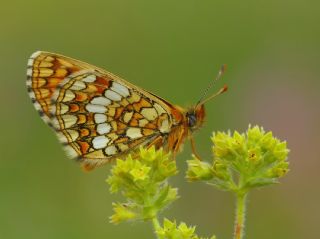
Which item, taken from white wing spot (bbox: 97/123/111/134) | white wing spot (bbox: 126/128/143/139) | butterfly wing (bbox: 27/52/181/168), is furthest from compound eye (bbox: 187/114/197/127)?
white wing spot (bbox: 97/123/111/134)

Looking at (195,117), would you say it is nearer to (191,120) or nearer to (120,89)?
(191,120)

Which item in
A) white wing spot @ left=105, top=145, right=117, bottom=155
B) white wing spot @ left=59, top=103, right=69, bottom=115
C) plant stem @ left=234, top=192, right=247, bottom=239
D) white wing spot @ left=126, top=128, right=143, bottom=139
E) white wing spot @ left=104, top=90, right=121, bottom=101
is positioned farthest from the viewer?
white wing spot @ left=104, top=90, right=121, bottom=101

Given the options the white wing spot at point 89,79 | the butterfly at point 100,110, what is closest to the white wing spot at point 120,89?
the butterfly at point 100,110

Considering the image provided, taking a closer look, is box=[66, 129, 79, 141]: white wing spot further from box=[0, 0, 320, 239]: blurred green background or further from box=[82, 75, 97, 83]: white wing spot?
box=[0, 0, 320, 239]: blurred green background

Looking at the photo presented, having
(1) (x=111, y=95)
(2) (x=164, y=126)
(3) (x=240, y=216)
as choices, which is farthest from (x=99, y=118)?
(3) (x=240, y=216)

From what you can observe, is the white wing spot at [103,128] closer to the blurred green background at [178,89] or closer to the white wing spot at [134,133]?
the white wing spot at [134,133]

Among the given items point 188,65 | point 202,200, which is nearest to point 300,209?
point 202,200
